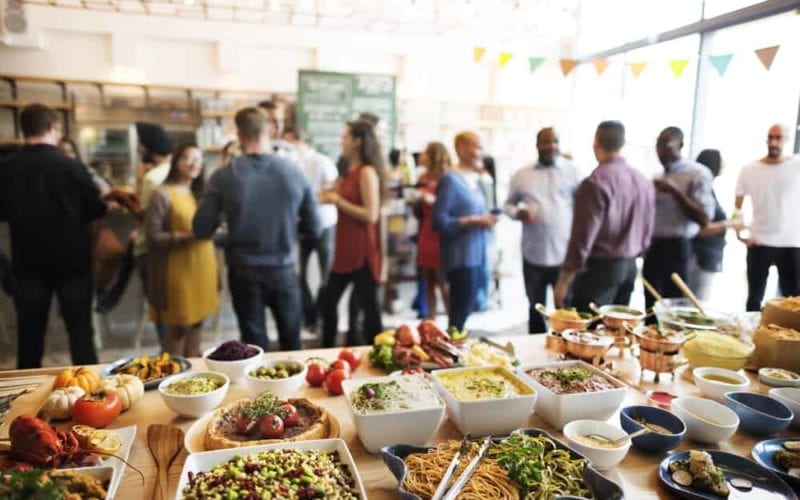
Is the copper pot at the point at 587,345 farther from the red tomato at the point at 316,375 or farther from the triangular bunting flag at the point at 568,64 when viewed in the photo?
the triangular bunting flag at the point at 568,64

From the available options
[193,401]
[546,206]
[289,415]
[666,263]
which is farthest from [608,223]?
[193,401]

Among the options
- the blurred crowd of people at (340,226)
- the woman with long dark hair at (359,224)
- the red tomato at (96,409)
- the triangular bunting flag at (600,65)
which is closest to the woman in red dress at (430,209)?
the blurred crowd of people at (340,226)

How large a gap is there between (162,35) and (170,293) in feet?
13.3

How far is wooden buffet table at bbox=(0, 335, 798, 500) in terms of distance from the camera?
1143mm

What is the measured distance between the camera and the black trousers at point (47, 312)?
2770mm

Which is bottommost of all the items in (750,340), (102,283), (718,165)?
(102,283)

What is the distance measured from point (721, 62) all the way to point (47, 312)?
3.52 metres

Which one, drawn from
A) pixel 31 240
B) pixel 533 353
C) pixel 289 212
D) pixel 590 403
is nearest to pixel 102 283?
pixel 31 240

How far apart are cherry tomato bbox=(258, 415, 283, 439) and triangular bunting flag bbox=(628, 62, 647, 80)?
2566 mm

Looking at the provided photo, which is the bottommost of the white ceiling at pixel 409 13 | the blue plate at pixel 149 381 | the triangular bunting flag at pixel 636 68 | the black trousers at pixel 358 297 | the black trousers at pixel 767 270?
the black trousers at pixel 358 297

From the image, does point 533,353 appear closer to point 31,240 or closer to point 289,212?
point 289,212

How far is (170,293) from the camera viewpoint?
292 centimetres

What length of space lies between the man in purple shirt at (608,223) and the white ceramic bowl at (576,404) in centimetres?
140

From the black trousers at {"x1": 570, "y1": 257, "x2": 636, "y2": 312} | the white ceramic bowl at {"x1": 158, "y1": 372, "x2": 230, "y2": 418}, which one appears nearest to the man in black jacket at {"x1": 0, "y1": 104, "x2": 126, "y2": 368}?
the white ceramic bowl at {"x1": 158, "y1": 372, "x2": 230, "y2": 418}
